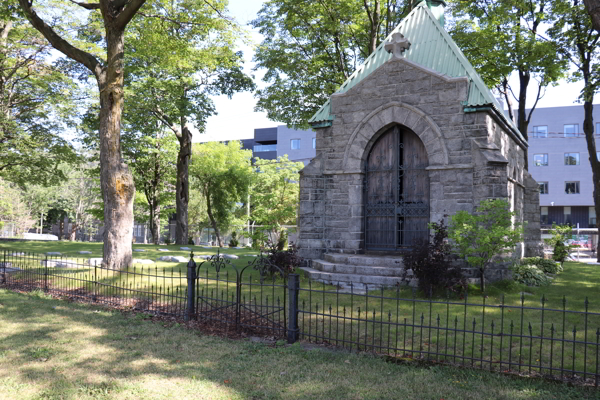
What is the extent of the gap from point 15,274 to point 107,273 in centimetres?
294

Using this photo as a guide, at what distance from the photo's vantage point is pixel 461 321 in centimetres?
741

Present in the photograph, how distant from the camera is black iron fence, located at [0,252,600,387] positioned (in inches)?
211

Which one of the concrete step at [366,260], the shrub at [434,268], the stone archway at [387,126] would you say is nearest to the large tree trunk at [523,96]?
the stone archway at [387,126]

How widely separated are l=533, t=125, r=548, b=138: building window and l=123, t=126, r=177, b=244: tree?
3553 centimetres

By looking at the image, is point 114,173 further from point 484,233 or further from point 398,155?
point 484,233

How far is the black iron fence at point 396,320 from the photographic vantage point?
535cm

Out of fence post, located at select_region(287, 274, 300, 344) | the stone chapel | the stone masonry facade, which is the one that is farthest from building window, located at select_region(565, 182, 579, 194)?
fence post, located at select_region(287, 274, 300, 344)

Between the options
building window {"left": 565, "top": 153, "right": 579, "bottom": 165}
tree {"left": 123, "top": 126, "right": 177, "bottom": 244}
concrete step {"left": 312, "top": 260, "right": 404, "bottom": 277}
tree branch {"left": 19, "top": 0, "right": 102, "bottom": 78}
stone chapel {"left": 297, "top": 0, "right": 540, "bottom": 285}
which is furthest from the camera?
building window {"left": 565, "top": 153, "right": 579, "bottom": 165}

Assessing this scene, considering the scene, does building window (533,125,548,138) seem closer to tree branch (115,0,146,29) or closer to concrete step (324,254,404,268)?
concrete step (324,254,404,268)

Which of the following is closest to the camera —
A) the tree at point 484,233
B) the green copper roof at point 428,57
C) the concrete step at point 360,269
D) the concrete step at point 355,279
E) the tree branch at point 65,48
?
the tree at point 484,233

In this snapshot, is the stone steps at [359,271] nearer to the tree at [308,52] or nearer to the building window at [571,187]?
the tree at [308,52]

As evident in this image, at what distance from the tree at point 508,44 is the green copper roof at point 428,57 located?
5538 millimetres

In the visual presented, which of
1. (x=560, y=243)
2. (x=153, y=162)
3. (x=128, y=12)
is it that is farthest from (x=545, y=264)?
(x=153, y=162)

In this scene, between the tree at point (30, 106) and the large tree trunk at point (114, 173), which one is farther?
the tree at point (30, 106)
